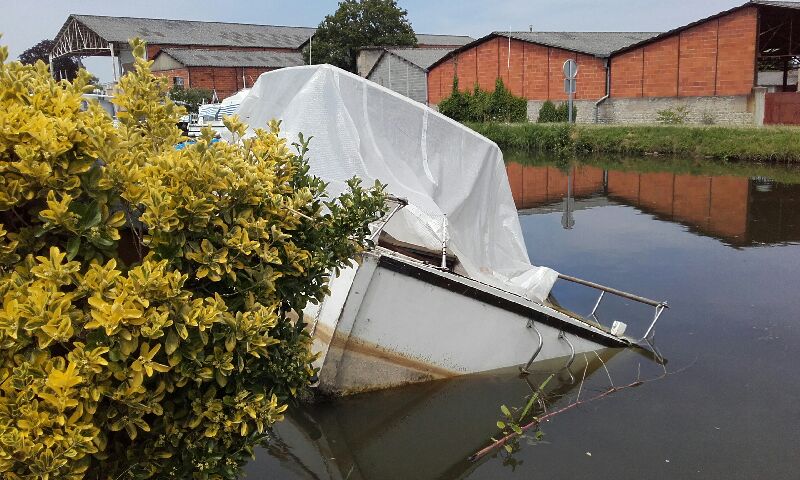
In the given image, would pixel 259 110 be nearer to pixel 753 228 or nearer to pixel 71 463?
pixel 71 463

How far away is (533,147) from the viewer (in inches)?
1206

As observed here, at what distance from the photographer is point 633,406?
6.45m

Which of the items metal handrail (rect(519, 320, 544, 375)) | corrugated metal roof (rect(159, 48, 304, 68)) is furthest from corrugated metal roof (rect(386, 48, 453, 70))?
metal handrail (rect(519, 320, 544, 375))

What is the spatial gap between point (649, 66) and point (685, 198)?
17.4m

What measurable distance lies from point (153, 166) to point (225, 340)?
0.74 meters

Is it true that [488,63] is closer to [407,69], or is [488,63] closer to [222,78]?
[407,69]

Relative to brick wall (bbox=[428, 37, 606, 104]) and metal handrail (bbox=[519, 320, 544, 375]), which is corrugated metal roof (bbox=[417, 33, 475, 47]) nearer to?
brick wall (bbox=[428, 37, 606, 104])

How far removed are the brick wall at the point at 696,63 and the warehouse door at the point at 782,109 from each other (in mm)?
1531

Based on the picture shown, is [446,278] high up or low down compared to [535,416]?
up

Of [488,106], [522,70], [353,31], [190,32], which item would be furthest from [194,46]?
[488,106]

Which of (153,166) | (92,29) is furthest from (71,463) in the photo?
(92,29)

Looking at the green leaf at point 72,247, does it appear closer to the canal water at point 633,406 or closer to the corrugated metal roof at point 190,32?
the canal water at point 633,406

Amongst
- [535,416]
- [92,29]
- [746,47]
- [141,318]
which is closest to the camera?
[141,318]

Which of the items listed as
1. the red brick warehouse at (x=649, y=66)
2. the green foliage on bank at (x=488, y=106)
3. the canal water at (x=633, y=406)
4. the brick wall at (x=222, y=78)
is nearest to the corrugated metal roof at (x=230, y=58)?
the brick wall at (x=222, y=78)
